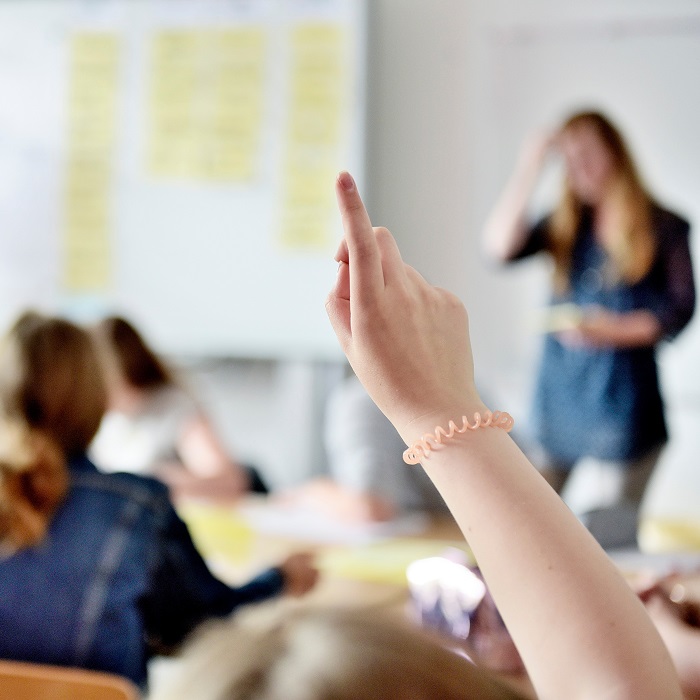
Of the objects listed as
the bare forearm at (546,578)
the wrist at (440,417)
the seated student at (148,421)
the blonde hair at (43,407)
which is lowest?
the seated student at (148,421)

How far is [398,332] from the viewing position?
0.47 metres

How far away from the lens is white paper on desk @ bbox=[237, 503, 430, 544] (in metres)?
1.74

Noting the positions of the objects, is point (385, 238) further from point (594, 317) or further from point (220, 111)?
point (220, 111)

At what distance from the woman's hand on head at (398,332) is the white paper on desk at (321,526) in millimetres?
1246

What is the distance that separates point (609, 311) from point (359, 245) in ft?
7.12

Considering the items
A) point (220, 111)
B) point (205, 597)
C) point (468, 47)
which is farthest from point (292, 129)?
point (205, 597)

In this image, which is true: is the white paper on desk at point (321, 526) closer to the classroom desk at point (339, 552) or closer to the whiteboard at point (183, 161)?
the classroom desk at point (339, 552)

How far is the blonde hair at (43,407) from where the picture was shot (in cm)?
125

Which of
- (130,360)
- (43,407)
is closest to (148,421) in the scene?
(130,360)

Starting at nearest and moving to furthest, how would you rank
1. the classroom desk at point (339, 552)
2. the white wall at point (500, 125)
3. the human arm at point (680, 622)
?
the human arm at point (680, 622) → the classroom desk at point (339, 552) → the white wall at point (500, 125)

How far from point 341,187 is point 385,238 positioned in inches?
2.1

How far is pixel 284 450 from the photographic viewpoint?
316cm

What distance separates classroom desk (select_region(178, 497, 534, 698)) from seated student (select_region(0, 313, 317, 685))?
0.12 m

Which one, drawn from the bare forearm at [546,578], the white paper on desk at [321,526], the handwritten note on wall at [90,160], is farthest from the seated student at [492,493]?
the handwritten note on wall at [90,160]
